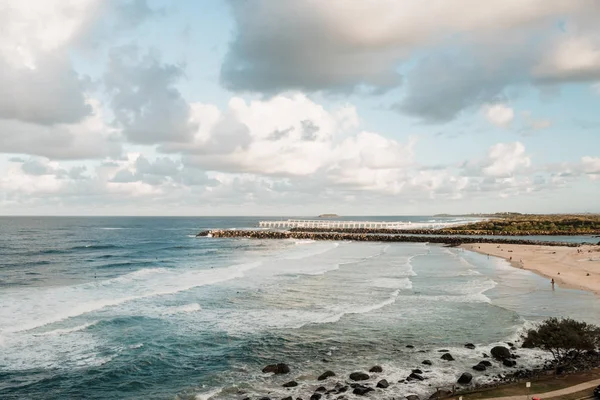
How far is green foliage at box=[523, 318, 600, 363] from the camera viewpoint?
A: 24625 millimetres

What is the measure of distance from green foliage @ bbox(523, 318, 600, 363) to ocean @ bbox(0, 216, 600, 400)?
236 centimetres

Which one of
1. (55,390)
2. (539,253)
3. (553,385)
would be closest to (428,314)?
(553,385)

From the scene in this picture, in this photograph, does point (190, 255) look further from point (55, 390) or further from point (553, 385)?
point (553, 385)

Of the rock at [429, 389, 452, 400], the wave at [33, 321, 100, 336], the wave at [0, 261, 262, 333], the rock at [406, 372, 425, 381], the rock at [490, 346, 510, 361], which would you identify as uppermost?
the rock at [490, 346, 510, 361]

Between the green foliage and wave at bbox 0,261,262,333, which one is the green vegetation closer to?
wave at bbox 0,261,262,333

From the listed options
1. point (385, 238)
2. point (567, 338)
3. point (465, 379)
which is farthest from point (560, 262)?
point (385, 238)

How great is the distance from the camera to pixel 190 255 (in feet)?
295

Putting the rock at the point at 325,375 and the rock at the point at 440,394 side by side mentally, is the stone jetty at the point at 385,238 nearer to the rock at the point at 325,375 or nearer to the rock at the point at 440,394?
the rock at the point at 440,394

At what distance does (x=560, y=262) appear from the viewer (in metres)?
71.2

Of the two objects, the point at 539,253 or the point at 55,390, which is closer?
the point at 55,390

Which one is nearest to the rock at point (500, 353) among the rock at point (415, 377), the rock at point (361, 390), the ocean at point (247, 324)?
the ocean at point (247, 324)

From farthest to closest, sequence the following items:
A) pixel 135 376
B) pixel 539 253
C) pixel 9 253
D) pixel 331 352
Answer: pixel 9 253
pixel 539 253
pixel 331 352
pixel 135 376

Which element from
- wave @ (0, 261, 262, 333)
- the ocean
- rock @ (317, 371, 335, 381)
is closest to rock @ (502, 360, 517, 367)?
the ocean

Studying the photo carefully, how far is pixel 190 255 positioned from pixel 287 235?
194ft
